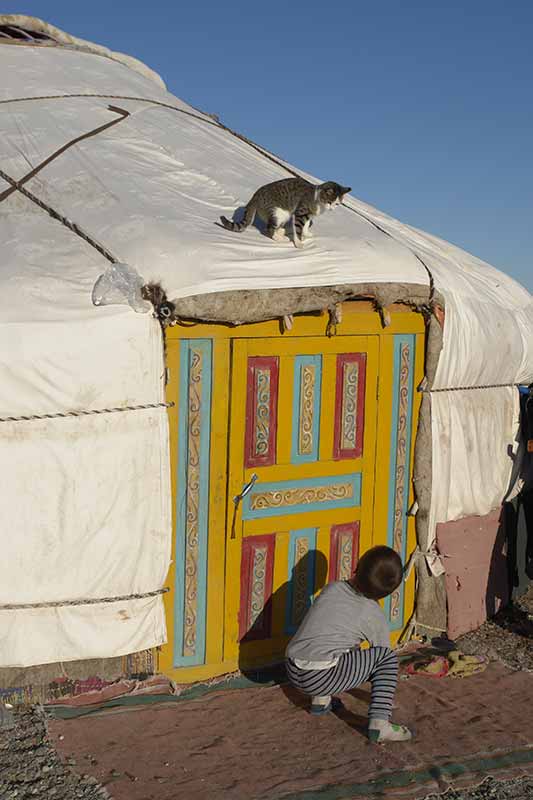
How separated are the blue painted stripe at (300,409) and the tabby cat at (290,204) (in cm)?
52

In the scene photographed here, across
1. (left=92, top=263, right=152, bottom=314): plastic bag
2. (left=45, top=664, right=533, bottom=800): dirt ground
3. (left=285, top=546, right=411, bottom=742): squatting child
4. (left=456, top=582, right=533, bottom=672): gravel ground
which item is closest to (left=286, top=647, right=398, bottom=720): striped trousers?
(left=285, top=546, right=411, bottom=742): squatting child

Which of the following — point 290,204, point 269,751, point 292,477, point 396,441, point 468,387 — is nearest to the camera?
point 269,751

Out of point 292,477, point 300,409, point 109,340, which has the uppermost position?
point 109,340

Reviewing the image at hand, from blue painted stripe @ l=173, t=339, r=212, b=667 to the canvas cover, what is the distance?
0.16m

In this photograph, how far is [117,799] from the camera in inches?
130

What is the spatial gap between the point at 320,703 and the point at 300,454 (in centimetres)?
106

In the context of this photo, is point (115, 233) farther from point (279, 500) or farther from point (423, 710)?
point (423, 710)

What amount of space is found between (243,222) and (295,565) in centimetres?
153

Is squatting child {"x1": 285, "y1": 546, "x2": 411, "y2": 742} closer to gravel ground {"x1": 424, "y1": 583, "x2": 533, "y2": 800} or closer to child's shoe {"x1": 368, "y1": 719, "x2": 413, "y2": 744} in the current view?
child's shoe {"x1": 368, "y1": 719, "x2": 413, "y2": 744}

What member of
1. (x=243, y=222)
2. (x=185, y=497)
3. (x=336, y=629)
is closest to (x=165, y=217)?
(x=243, y=222)

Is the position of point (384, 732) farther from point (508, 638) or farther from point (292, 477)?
point (508, 638)

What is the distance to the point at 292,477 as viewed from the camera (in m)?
4.40

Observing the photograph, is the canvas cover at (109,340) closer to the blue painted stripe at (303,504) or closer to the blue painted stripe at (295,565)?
the blue painted stripe at (303,504)

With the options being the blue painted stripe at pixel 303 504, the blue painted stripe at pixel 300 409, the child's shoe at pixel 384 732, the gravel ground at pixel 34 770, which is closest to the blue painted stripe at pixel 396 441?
the blue painted stripe at pixel 303 504
